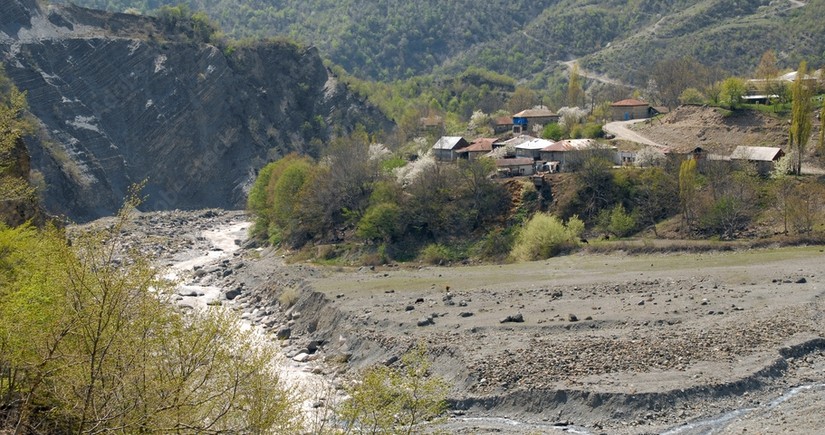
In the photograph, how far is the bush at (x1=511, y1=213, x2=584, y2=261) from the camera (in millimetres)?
59975

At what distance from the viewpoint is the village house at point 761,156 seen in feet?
213

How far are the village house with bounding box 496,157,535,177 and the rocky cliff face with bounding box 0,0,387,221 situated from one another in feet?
185

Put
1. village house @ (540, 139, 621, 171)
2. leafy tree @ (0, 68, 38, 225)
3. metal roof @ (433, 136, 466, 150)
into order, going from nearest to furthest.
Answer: leafy tree @ (0, 68, 38, 225)
village house @ (540, 139, 621, 171)
metal roof @ (433, 136, 466, 150)

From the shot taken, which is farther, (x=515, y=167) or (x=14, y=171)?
(x=515, y=167)

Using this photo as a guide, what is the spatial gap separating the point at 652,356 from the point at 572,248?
26624 mm

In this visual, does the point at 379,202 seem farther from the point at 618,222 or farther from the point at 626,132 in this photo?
the point at 626,132

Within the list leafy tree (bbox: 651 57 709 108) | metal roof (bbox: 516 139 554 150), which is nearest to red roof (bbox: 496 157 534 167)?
metal roof (bbox: 516 139 554 150)

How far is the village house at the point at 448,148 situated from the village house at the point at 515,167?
9.81 m

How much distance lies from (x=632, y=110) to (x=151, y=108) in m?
67.9

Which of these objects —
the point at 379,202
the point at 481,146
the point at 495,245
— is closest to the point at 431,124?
the point at 481,146

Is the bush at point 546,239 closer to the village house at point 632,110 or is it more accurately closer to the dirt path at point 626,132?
the dirt path at point 626,132

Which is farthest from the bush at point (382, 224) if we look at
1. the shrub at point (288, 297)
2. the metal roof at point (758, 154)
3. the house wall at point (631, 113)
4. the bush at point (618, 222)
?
the house wall at point (631, 113)

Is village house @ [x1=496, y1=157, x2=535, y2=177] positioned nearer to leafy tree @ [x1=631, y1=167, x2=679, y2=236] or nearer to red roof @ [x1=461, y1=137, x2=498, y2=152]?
red roof @ [x1=461, y1=137, x2=498, y2=152]

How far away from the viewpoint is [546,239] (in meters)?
60.4
